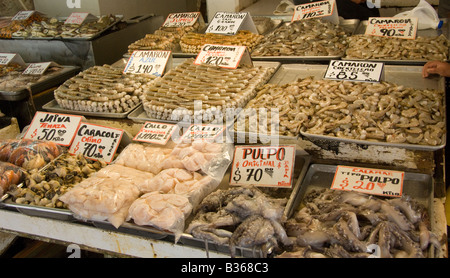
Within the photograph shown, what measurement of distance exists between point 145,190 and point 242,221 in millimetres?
651

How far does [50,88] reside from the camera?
4027 millimetres

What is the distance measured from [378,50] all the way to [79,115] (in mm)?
2755

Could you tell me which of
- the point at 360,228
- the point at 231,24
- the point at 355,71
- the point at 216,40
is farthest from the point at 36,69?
the point at 360,228

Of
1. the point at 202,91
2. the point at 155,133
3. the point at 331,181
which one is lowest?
the point at 331,181

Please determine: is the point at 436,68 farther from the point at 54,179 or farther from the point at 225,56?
the point at 54,179

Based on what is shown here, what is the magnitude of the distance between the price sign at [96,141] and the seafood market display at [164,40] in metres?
1.67

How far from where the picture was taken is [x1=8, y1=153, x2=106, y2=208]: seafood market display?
2.44 m

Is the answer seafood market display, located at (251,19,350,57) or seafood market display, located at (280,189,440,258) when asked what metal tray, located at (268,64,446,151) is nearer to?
seafood market display, located at (251,19,350,57)

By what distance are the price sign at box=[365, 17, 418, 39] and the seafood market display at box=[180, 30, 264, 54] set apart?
1.21 meters

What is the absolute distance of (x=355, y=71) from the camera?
10.6 feet

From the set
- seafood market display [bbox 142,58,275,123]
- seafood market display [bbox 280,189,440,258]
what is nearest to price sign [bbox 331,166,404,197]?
seafood market display [bbox 280,189,440,258]

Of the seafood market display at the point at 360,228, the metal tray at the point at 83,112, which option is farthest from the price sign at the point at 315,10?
the seafood market display at the point at 360,228

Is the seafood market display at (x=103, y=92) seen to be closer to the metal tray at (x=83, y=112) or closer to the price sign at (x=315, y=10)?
the metal tray at (x=83, y=112)
